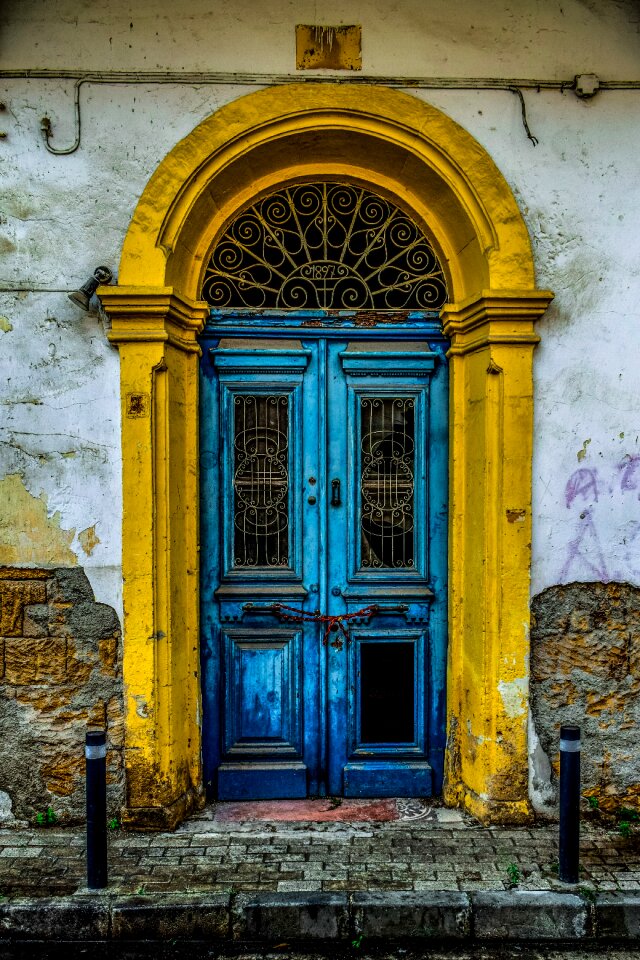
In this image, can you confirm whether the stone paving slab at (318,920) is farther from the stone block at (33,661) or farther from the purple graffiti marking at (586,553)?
the purple graffiti marking at (586,553)

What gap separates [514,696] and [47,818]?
2841 mm

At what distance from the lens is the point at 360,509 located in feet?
15.3

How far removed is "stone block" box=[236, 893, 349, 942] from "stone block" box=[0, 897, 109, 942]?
0.67 metres

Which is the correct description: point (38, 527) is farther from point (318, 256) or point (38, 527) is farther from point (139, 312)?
point (318, 256)

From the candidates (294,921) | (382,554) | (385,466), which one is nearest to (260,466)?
(385,466)

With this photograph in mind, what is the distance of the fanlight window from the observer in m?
4.61

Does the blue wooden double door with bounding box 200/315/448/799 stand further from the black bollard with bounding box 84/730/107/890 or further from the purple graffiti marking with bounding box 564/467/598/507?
the black bollard with bounding box 84/730/107/890

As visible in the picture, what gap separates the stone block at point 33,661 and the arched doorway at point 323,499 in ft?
2.89

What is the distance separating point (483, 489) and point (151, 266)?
→ 235 centimetres

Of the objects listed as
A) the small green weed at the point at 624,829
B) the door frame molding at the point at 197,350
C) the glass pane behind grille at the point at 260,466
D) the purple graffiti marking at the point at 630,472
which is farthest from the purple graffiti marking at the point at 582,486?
the small green weed at the point at 624,829

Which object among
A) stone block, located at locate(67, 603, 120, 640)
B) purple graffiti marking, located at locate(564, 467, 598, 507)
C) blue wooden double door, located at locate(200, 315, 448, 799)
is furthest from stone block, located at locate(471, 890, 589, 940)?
stone block, located at locate(67, 603, 120, 640)

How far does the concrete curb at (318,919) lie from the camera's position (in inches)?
137

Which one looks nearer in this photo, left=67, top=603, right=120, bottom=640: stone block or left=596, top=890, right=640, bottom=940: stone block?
left=596, top=890, right=640, bottom=940: stone block

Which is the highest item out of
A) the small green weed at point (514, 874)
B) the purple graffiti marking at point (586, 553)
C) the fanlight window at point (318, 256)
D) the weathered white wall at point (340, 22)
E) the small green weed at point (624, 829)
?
the weathered white wall at point (340, 22)
